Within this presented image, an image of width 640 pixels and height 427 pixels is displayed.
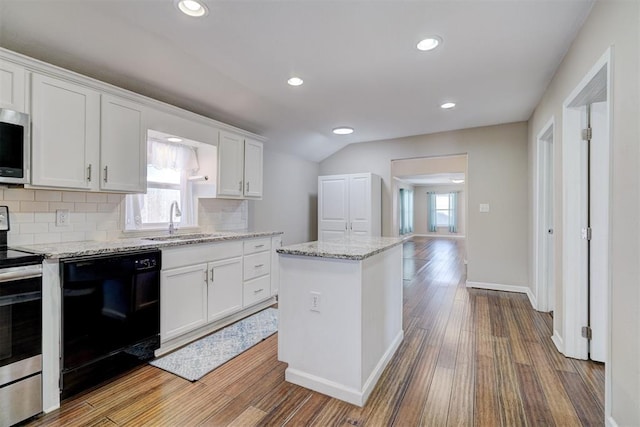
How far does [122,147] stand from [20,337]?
1501 mm

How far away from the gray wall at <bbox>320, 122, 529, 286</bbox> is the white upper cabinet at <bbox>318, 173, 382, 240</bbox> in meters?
1.22

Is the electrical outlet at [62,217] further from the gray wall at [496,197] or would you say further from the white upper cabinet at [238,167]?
the gray wall at [496,197]

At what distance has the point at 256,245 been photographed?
3453 mm

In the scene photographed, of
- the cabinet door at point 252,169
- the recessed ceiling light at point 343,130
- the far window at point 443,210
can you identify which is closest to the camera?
the cabinet door at point 252,169

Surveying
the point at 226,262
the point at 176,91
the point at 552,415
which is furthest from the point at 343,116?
the point at 552,415

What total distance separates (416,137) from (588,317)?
3519mm

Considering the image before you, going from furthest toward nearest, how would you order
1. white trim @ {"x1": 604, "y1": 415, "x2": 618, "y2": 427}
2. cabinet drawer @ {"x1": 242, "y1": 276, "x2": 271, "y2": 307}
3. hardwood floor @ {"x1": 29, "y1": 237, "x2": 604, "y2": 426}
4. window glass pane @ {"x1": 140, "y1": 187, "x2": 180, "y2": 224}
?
cabinet drawer @ {"x1": 242, "y1": 276, "x2": 271, "y2": 307}, window glass pane @ {"x1": 140, "y1": 187, "x2": 180, "y2": 224}, hardwood floor @ {"x1": 29, "y1": 237, "x2": 604, "y2": 426}, white trim @ {"x1": 604, "y1": 415, "x2": 618, "y2": 427}

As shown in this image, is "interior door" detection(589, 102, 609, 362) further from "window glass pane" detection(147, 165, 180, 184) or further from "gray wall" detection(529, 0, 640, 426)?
"window glass pane" detection(147, 165, 180, 184)

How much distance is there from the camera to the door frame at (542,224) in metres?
3.43

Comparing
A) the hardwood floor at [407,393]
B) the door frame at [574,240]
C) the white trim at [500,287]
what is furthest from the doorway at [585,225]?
the white trim at [500,287]

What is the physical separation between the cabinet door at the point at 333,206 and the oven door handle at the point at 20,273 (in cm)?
403

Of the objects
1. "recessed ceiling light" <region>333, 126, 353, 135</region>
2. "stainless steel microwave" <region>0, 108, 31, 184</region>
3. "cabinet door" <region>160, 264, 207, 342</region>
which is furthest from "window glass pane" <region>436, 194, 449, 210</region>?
"stainless steel microwave" <region>0, 108, 31, 184</region>

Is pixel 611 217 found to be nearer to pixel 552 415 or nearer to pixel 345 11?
pixel 552 415

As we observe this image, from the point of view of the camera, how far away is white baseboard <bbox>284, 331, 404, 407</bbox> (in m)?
1.86
